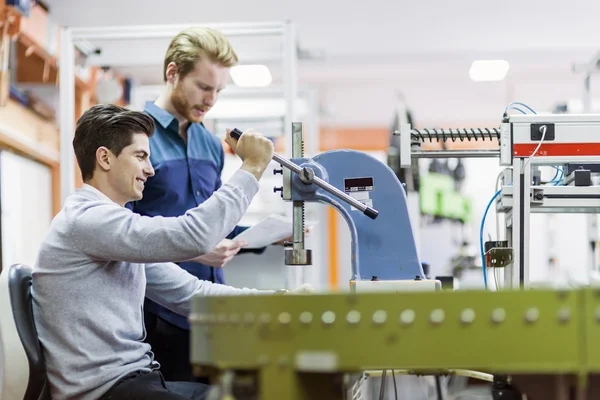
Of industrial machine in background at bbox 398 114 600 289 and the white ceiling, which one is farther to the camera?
the white ceiling

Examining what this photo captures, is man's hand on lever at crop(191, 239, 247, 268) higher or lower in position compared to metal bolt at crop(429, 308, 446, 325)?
lower

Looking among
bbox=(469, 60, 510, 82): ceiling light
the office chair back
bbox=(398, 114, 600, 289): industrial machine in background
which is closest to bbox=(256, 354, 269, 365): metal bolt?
the office chair back

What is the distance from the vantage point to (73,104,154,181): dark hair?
190cm

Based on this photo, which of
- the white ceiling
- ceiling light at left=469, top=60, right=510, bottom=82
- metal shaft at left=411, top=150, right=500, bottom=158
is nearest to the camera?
metal shaft at left=411, top=150, right=500, bottom=158

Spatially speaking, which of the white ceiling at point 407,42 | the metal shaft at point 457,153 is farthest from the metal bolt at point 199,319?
the white ceiling at point 407,42

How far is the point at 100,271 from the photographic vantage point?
175 cm

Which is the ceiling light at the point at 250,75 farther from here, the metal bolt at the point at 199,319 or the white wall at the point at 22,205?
the metal bolt at the point at 199,319

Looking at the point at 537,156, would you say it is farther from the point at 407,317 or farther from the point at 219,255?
the point at 407,317

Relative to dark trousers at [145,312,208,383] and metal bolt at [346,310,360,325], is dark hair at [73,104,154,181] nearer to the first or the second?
dark trousers at [145,312,208,383]

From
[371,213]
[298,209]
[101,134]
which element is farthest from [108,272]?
[371,213]

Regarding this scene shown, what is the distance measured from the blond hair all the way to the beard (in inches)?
2.4

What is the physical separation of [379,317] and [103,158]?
1027 millimetres

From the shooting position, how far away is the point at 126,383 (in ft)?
5.55

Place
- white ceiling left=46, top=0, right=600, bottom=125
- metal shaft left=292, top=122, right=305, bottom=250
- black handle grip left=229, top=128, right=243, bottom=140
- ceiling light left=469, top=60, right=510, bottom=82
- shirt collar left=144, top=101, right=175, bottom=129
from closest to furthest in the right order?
1. black handle grip left=229, top=128, right=243, bottom=140
2. metal shaft left=292, top=122, right=305, bottom=250
3. shirt collar left=144, top=101, right=175, bottom=129
4. white ceiling left=46, top=0, right=600, bottom=125
5. ceiling light left=469, top=60, right=510, bottom=82
